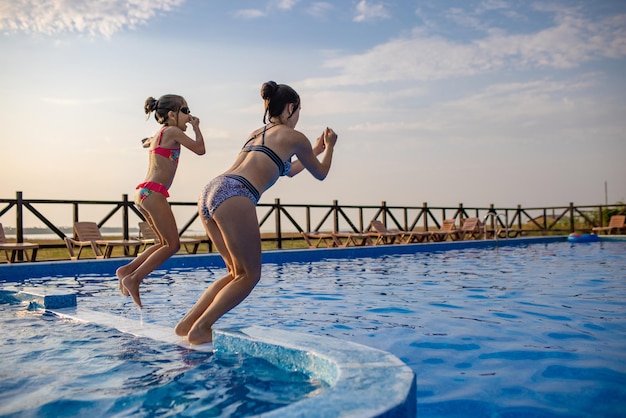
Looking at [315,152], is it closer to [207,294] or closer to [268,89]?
[268,89]

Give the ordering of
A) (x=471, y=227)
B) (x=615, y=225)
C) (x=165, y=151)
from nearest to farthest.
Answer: (x=165, y=151) → (x=471, y=227) → (x=615, y=225)

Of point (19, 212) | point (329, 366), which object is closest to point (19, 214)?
point (19, 212)

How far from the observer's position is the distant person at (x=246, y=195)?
249cm

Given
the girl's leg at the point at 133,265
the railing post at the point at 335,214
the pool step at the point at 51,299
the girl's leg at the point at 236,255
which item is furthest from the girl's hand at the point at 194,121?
the railing post at the point at 335,214

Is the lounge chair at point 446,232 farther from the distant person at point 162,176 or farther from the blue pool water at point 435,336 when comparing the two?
the distant person at point 162,176

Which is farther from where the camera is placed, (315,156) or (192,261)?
(192,261)

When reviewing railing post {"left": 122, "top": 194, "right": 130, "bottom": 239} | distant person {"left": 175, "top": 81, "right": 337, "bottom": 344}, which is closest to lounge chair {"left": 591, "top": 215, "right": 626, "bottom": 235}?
railing post {"left": 122, "top": 194, "right": 130, "bottom": 239}

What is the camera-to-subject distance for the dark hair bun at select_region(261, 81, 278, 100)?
8.74 feet

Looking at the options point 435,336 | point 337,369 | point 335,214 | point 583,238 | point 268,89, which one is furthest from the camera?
point 583,238

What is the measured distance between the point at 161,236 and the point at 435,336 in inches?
78.0

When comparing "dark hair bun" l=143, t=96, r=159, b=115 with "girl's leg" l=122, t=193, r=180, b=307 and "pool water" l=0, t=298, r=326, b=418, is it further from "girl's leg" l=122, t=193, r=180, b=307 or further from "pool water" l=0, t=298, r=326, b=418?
"pool water" l=0, t=298, r=326, b=418

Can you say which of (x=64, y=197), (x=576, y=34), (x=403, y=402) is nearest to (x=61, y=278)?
(x=64, y=197)

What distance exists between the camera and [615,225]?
1823 cm

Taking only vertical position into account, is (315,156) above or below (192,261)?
above
